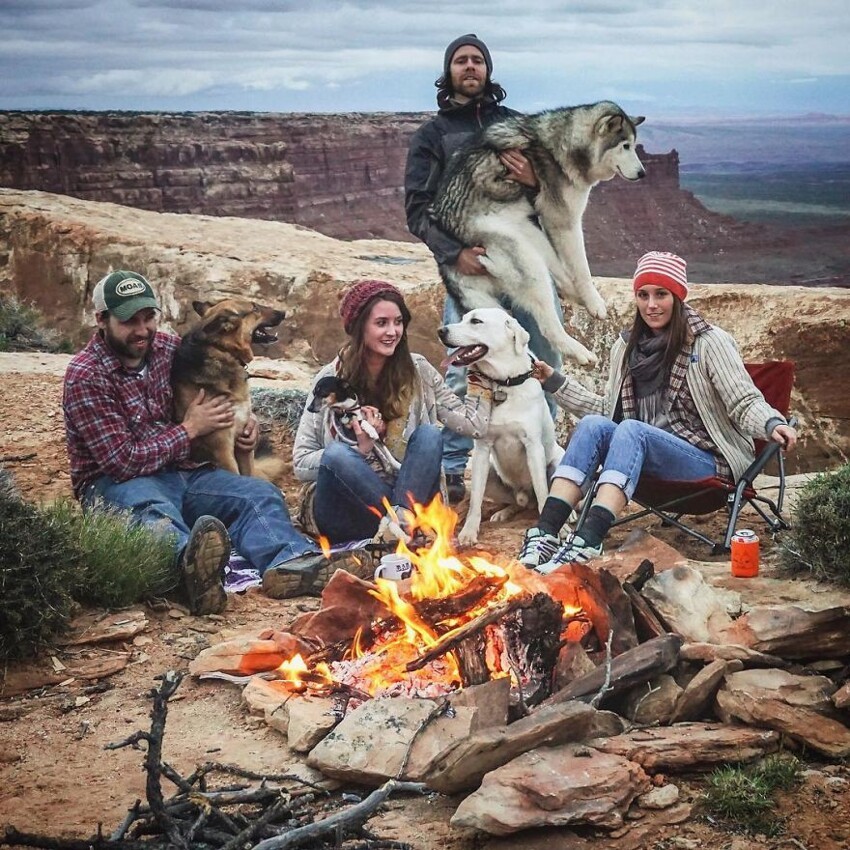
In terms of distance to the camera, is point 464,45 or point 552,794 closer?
point 552,794

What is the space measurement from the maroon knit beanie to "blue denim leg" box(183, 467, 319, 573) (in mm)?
883

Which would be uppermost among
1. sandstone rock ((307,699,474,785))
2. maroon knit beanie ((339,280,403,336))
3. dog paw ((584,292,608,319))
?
maroon knit beanie ((339,280,403,336))

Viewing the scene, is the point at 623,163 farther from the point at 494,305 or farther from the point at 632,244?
the point at 632,244

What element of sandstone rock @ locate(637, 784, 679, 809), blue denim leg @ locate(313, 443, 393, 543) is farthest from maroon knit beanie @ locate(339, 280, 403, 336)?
sandstone rock @ locate(637, 784, 679, 809)

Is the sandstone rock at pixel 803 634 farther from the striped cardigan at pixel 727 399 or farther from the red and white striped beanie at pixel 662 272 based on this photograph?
the red and white striped beanie at pixel 662 272

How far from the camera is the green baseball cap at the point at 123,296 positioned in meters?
4.76

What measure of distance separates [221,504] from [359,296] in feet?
3.83

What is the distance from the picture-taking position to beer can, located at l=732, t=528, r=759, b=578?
4457 mm

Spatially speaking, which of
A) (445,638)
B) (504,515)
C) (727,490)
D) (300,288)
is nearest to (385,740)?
(445,638)

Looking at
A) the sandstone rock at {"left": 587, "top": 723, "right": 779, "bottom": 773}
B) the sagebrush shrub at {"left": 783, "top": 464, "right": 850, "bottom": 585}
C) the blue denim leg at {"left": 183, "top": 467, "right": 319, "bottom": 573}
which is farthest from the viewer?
the blue denim leg at {"left": 183, "top": 467, "right": 319, "bottom": 573}

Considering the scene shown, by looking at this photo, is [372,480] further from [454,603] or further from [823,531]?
[823,531]

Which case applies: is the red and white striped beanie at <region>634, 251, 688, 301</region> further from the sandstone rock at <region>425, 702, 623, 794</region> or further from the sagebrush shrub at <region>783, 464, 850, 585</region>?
the sandstone rock at <region>425, 702, 623, 794</region>

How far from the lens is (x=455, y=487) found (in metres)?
5.99

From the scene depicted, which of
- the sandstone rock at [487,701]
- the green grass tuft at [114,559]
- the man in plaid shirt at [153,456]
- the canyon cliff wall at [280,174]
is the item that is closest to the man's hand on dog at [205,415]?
the man in plaid shirt at [153,456]
